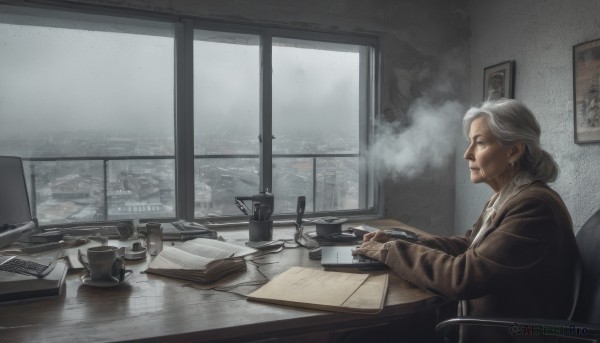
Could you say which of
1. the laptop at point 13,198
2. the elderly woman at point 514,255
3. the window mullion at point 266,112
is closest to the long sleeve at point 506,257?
the elderly woman at point 514,255

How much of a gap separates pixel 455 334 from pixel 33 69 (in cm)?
274

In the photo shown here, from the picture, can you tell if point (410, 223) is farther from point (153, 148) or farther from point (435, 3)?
point (153, 148)

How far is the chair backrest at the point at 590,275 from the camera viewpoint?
4.03 ft

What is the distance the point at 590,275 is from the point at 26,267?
1.73m

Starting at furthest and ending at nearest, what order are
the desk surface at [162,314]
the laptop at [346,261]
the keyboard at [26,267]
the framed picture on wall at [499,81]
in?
1. the framed picture on wall at [499,81]
2. the laptop at [346,261]
3. the keyboard at [26,267]
4. the desk surface at [162,314]

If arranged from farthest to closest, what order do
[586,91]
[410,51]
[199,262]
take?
[410,51]
[586,91]
[199,262]

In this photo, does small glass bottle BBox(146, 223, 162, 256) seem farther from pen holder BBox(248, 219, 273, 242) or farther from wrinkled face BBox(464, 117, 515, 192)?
wrinkled face BBox(464, 117, 515, 192)

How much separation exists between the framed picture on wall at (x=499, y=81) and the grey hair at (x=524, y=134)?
1.70 metres

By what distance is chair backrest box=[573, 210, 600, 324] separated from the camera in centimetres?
123

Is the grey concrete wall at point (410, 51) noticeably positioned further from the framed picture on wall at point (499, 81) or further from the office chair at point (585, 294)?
the office chair at point (585, 294)

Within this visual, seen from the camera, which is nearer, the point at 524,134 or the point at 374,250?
the point at 524,134

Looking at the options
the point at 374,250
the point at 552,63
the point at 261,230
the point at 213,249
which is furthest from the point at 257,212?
the point at 552,63

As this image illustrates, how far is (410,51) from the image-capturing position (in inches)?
132

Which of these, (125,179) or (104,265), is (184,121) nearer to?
(125,179)
